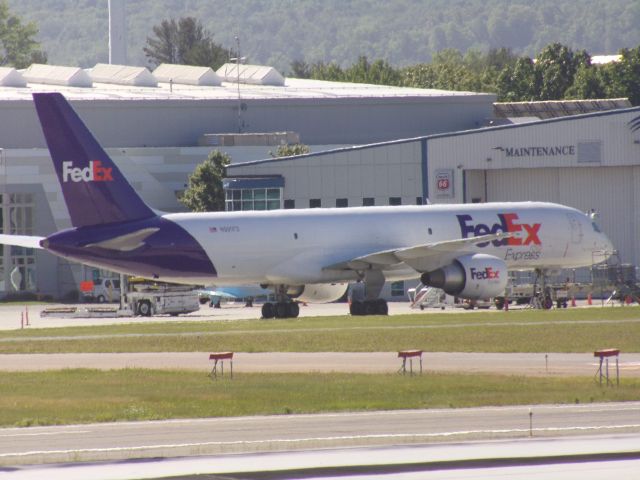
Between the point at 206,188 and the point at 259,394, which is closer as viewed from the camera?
the point at 259,394

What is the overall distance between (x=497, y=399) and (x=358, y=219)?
98.4 ft

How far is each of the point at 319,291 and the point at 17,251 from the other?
43.4 meters

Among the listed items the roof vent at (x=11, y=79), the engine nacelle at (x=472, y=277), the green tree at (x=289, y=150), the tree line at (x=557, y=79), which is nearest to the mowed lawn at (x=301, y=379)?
the engine nacelle at (x=472, y=277)

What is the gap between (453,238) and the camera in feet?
195

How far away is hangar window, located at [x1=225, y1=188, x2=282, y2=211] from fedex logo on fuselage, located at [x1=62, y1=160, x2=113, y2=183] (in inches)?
1059

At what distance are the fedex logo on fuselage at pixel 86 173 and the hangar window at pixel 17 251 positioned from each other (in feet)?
142

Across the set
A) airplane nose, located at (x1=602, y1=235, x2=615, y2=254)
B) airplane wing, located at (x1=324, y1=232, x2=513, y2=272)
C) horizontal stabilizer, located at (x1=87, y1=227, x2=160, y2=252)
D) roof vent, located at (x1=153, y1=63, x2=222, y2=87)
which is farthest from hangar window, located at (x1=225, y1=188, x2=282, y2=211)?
roof vent, located at (x1=153, y1=63, x2=222, y2=87)

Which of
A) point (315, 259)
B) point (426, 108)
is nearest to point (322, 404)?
point (315, 259)

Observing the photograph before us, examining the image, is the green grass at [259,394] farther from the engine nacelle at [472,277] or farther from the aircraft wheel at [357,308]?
the aircraft wheel at [357,308]

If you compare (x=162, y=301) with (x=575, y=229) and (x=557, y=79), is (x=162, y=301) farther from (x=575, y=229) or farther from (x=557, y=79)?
(x=557, y=79)

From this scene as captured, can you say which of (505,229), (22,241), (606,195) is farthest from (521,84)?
(22,241)

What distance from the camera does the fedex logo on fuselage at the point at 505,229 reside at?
59688 millimetres

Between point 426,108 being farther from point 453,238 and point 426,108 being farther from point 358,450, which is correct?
point 358,450

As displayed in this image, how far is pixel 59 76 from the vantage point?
127875 millimetres
